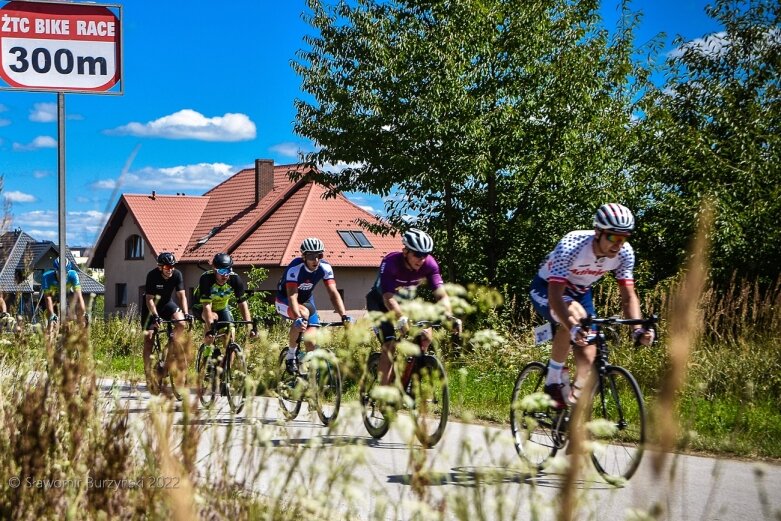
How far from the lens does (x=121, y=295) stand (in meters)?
59.5

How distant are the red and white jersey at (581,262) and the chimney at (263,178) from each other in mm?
46656

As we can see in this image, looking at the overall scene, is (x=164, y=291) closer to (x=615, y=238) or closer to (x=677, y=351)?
(x=615, y=238)

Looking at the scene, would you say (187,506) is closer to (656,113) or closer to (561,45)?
(656,113)

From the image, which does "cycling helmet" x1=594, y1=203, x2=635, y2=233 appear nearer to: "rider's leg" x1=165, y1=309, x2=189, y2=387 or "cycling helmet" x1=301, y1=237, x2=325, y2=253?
"rider's leg" x1=165, y1=309, x2=189, y2=387

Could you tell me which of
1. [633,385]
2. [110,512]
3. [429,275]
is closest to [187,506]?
[110,512]

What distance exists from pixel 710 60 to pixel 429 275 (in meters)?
13.4

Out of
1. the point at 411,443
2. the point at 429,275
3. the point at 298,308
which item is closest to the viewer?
the point at 411,443

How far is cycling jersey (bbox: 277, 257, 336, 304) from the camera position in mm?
10078

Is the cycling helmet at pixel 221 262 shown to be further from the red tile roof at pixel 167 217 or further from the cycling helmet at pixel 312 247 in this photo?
the red tile roof at pixel 167 217

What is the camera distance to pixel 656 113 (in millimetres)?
17812

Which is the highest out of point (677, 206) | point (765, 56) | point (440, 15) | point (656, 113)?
point (440, 15)

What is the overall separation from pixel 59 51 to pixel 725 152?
41.6ft

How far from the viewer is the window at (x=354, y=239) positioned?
48562 millimetres

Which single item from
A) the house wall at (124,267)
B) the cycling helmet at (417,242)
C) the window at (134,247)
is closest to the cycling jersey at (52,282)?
the cycling helmet at (417,242)
